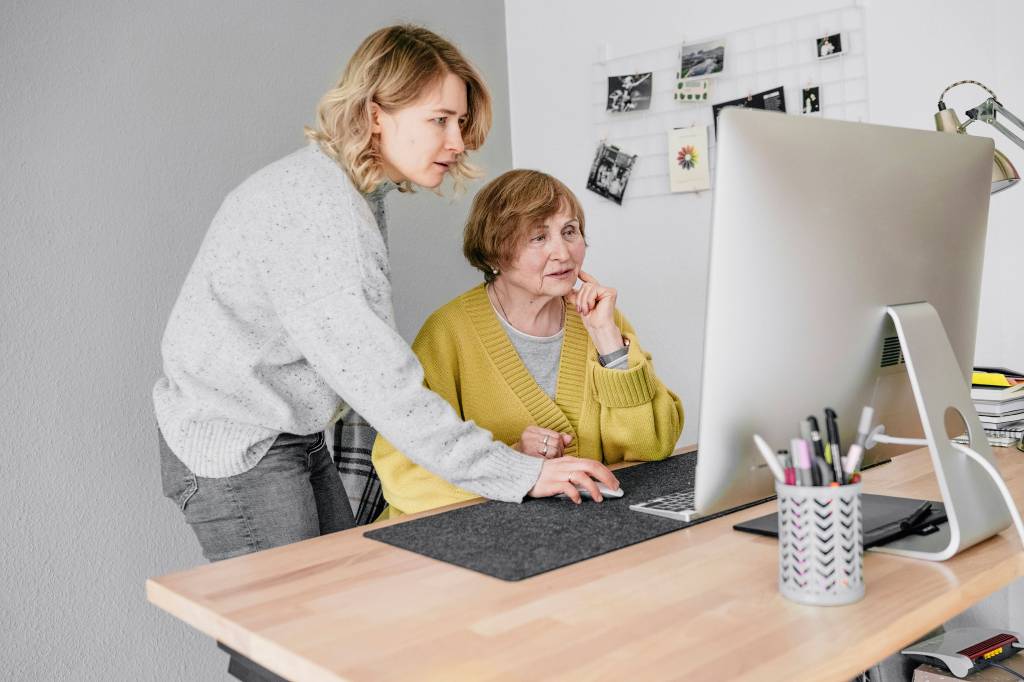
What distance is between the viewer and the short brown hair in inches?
68.4

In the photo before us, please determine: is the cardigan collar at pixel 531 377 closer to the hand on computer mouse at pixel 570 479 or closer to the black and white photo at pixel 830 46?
the hand on computer mouse at pixel 570 479

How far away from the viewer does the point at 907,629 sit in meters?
0.80

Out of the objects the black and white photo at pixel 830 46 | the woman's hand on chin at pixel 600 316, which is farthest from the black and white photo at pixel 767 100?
the woman's hand on chin at pixel 600 316

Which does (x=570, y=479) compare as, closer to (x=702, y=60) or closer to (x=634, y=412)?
(x=634, y=412)

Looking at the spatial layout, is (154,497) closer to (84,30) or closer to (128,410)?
(128,410)

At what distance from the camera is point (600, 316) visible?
64.9 inches

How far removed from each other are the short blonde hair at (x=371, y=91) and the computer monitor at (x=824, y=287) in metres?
0.71

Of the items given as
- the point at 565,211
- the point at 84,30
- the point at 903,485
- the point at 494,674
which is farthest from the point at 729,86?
the point at 494,674

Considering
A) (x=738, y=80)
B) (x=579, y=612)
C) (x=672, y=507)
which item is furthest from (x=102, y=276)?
(x=738, y=80)

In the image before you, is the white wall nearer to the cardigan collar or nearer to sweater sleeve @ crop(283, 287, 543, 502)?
the cardigan collar

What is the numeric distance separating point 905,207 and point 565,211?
861 mm

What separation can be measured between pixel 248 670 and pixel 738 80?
1847mm

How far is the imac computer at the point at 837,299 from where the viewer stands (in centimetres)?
85

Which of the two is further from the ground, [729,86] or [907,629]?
[729,86]
